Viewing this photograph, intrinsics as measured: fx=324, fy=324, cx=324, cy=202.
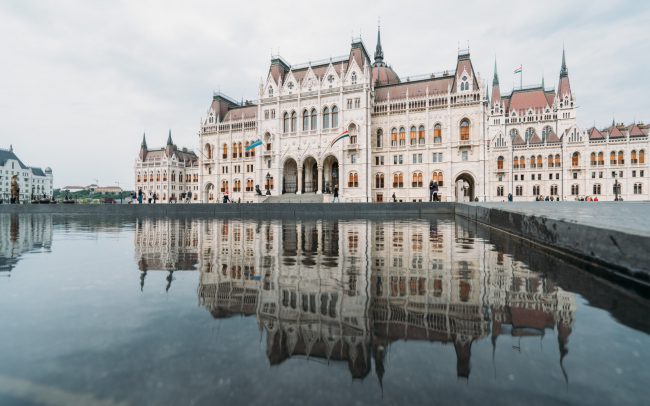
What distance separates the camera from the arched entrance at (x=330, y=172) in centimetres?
4943

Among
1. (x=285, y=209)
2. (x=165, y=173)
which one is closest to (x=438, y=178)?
(x=285, y=209)

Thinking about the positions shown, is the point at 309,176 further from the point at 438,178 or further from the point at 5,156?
the point at 5,156

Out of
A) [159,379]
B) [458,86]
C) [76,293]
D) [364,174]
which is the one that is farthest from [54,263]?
[458,86]

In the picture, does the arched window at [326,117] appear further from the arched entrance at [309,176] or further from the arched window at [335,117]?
the arched entrance at [309,176]

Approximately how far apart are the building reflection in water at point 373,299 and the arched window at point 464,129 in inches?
1662

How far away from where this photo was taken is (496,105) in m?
73.2

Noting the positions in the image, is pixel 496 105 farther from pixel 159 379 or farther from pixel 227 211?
pixel 159 379

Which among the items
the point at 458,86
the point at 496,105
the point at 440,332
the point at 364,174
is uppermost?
the point at 496,105

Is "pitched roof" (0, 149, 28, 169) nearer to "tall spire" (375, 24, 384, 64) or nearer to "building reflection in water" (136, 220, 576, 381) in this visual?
"tall spire" (375, 24, 384, 64)

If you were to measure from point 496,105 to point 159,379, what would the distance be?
279ft

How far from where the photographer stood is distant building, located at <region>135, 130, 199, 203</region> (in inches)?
3184

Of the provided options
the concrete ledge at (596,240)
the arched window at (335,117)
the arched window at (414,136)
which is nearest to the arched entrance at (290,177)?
the arched window at (335,117)

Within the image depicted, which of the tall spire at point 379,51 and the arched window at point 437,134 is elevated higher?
the tall spire at point 379,51

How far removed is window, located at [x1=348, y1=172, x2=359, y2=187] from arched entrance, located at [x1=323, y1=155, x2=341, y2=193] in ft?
12.2
